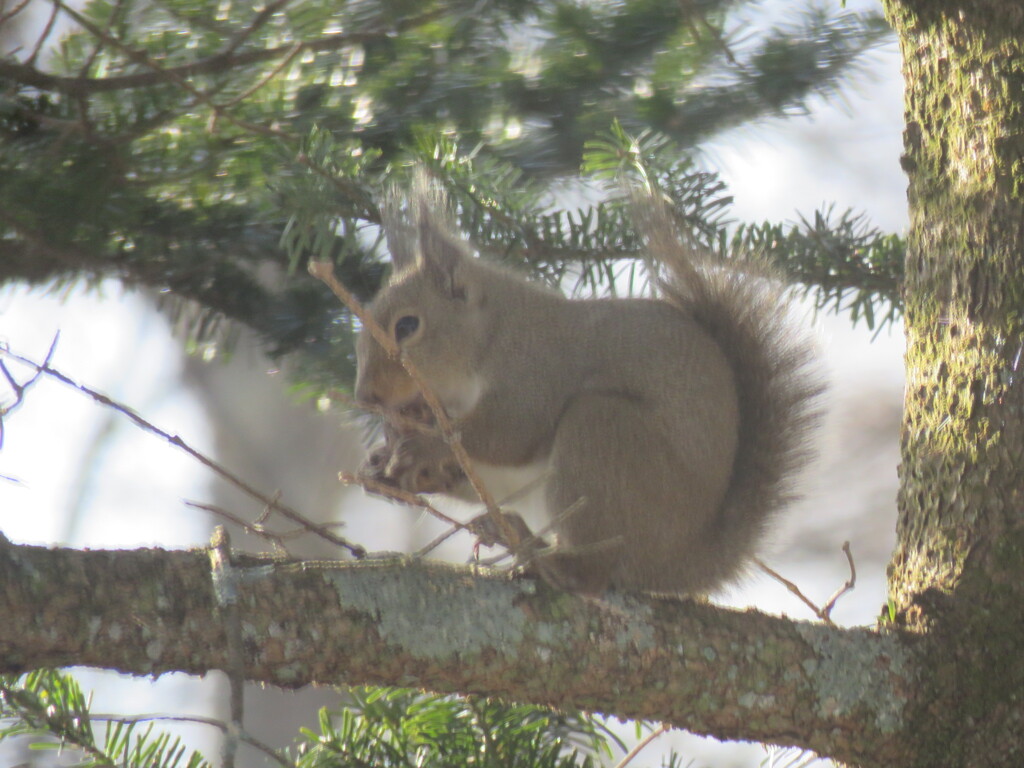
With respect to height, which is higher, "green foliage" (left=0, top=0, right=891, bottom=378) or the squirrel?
"green foliage" (left=0, top=0, right=891, bottom=378)

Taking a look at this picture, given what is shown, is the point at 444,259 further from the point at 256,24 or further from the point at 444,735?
the point at 444,735

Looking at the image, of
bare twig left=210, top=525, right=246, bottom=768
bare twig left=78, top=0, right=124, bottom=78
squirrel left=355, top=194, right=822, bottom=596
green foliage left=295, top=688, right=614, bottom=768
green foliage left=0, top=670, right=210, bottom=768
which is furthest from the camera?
squirrel left=355, top=194, right=822, bottom=596

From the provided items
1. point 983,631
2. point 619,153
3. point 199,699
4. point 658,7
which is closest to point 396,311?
point 619,153

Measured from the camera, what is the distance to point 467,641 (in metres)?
1.10

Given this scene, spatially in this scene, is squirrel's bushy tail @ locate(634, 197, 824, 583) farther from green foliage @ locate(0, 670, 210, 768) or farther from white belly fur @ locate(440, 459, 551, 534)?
green foliage @ locate(0, 670, 210, 768)

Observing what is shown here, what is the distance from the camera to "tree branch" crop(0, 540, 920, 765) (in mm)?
974

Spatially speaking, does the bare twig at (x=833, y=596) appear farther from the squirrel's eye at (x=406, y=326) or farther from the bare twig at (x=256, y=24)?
the bare twig at (x=256, y=24)

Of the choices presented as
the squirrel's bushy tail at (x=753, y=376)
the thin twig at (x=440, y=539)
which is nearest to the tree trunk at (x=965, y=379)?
the squirrel's bushy tail at (x=753, y=376)

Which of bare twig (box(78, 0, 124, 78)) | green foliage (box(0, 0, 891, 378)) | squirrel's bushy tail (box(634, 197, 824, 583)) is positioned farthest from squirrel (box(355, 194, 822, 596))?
Result: bare twig (box(78, 0, 124, 78))

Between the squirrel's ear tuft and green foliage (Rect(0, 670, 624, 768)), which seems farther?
the squirrel's ear tuft

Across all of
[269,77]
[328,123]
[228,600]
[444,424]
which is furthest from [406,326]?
[228,600]

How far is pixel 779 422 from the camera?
1634 millimetres

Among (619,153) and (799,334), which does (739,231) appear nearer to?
(799,334)

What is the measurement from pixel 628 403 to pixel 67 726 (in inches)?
34.3
